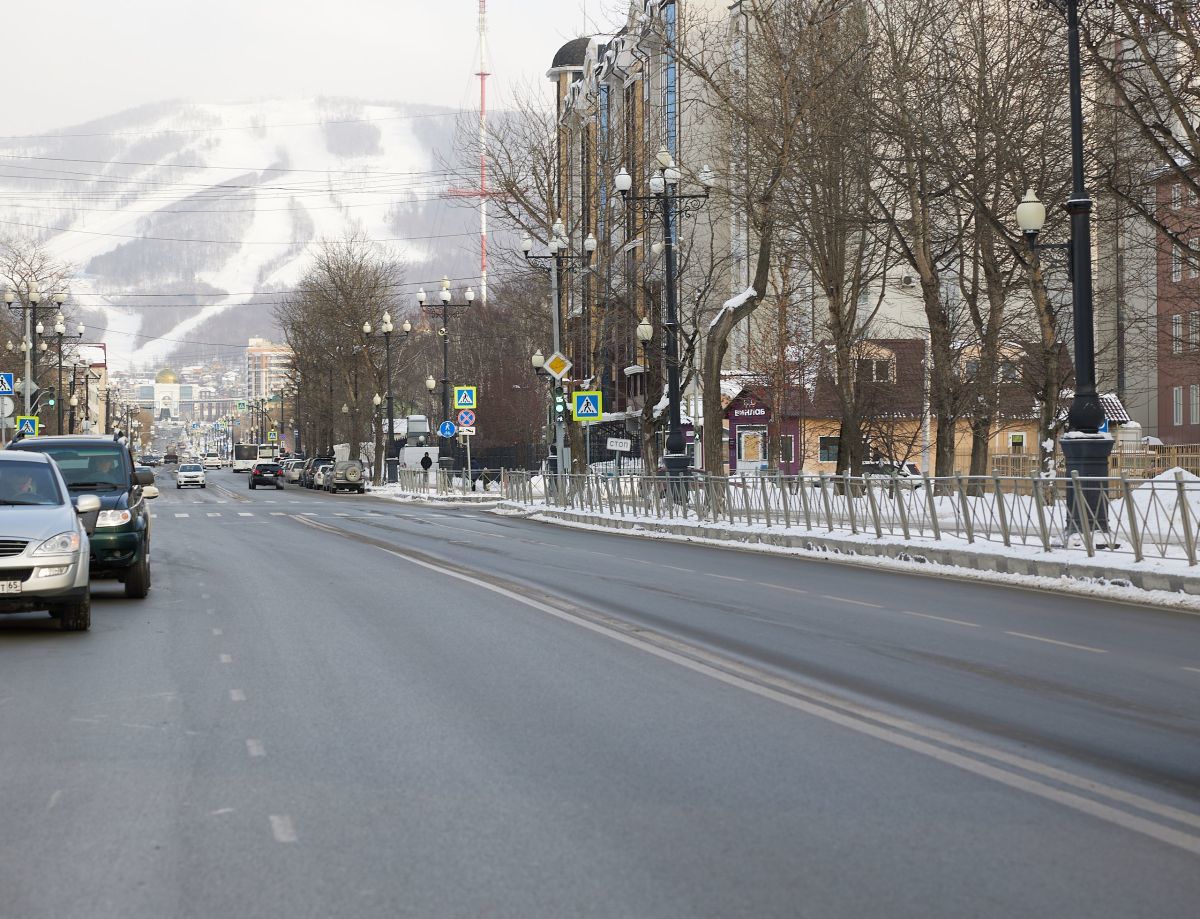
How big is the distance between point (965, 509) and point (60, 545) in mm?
13638

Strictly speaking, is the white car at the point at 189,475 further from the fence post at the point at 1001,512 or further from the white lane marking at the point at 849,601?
the white lane marking at the point at 849,601

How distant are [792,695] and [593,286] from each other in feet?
186

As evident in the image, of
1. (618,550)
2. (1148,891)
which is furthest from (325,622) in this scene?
(618,550)

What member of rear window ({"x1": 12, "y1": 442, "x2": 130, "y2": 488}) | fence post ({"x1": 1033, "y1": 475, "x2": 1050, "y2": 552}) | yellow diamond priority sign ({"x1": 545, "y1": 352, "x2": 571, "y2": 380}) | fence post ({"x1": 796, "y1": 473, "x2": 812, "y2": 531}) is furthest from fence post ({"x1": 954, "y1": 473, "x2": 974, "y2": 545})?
yellow diamond priority sign ({"x1": 545, "y1": 352, "x2": 571, "y2": 380})

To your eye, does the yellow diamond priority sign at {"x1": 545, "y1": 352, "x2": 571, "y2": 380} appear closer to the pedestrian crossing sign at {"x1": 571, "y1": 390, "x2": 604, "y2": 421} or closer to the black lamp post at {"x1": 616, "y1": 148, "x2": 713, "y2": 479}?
the pedestrian crossing sign at {"x1": 571, "y1": 390, "x2": 604, "y2": 421}

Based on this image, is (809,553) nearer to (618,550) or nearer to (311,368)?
(618,550)

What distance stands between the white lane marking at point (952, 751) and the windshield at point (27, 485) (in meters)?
6.19

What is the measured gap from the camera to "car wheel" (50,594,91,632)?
14609 mm

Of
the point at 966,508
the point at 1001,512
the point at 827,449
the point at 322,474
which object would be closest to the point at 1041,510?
the point at 1001,512

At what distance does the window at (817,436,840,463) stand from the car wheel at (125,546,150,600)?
53.2 m

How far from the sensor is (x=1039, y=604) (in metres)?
17.0

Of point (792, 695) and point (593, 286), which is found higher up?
point (593, 286)

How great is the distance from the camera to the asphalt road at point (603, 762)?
5.61 m

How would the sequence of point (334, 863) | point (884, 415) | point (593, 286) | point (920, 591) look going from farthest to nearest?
point (593, 286) → point (884, 415) → point (920, 591) → point (334, 863)
